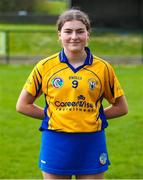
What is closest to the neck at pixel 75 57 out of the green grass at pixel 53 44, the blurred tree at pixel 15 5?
the green grass at pixel 53 44

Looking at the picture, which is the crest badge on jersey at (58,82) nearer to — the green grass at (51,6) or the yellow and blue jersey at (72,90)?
the yellow and blue jersey at (72,90)

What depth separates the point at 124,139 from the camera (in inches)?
362

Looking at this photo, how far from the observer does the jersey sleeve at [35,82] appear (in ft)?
12.3

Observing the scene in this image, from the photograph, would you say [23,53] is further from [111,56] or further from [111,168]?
[111,168]

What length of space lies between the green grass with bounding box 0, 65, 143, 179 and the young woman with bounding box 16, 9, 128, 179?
323cm

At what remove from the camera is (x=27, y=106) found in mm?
3910

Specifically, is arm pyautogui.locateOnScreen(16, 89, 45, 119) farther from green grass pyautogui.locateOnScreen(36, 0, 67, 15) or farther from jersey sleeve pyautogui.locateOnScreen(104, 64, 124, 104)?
green grass pyautogui.locateOnScreen(36, 0, 67, 15)

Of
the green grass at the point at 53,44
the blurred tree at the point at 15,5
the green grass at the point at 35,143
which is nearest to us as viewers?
the green grass at the point at 35,143

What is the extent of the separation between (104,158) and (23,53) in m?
23.4

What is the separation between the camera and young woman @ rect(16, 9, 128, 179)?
3.65 metres

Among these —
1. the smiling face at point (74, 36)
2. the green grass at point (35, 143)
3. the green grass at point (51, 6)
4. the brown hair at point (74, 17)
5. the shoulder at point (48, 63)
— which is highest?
the brown hair at point (74, 17)

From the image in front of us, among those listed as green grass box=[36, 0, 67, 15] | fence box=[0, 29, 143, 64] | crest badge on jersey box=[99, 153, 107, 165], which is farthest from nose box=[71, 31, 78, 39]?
green grass box=[36, 0, 67, 15]

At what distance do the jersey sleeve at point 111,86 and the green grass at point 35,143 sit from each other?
3.19 metres

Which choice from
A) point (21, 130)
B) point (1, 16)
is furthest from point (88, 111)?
point (1, 16)
